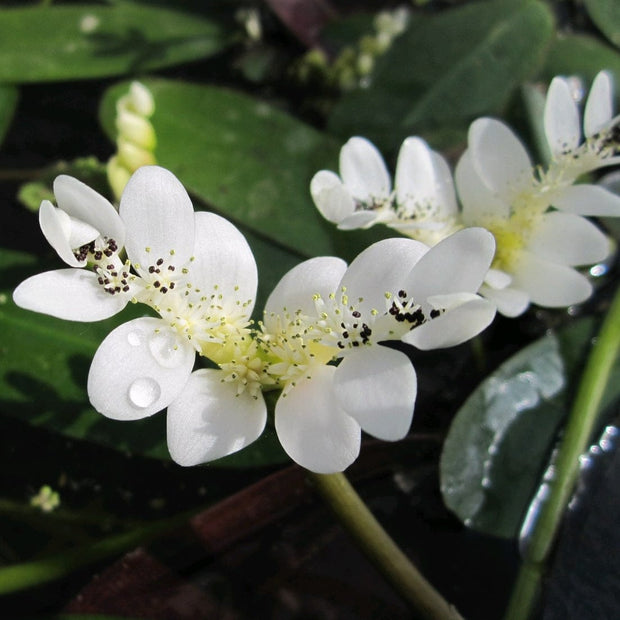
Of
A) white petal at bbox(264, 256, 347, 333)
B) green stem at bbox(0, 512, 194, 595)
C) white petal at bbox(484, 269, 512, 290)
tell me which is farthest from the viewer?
green stem at bbox(0, 512, 194, 595)

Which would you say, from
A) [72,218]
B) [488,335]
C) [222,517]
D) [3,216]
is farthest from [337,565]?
[3,216]

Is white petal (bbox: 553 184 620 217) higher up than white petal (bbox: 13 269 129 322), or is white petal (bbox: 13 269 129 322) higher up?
white petal (bbox: 553 184 620 217)

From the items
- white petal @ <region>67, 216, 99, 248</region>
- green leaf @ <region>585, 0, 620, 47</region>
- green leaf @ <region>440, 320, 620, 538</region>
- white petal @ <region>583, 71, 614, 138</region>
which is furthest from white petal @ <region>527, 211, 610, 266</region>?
green leaf @ <region>585, 0, 620, 47</region>

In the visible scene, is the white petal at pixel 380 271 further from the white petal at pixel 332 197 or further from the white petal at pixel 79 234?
the white petal at pixel 79 234

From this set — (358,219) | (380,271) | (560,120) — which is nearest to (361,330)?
(380,271)

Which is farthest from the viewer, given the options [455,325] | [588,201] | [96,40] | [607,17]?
[96,40]

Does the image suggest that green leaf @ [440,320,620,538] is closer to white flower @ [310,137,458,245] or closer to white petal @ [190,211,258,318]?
white flower @ [310,137,458,245]

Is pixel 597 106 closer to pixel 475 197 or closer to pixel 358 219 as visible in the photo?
pixel 475 197

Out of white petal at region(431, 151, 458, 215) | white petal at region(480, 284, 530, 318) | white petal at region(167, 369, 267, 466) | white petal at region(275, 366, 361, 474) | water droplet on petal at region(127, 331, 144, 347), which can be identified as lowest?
white petal at region(167, 369, 267, 466)
